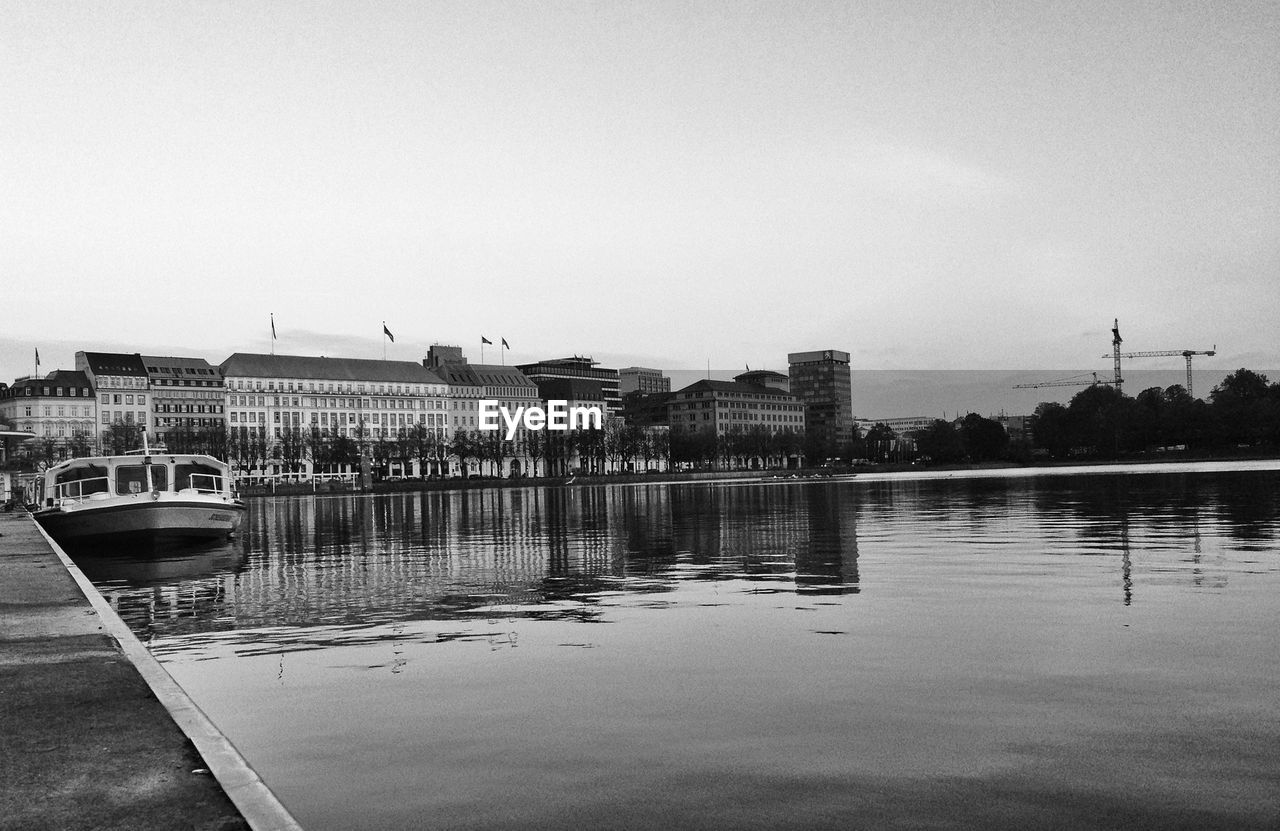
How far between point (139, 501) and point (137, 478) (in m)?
6.62

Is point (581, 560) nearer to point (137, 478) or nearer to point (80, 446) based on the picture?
point (137, 478)

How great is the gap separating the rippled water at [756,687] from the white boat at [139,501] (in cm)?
1568

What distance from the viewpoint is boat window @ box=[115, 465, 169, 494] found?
51750 millimetres

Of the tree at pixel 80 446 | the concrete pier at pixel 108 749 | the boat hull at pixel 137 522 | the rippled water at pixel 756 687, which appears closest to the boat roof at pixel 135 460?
the boat hull at pixel 137 522

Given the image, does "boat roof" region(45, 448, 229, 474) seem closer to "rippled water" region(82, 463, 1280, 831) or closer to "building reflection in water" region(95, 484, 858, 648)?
"building reflection in water" region(95, 484, 858, 648)

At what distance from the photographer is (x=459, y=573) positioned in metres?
31.2

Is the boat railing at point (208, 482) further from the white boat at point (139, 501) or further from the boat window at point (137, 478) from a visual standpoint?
the boat window at point (137, 478)

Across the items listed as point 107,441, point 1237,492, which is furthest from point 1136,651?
point 107,441

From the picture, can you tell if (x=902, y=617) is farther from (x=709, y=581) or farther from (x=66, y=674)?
(x=66, y=674)

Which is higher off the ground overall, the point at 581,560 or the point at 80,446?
the point at 80,446

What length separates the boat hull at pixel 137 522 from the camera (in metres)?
46.4

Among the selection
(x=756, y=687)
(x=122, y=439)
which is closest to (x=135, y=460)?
(x=756, y=687)

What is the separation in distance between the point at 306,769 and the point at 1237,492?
7230 cm

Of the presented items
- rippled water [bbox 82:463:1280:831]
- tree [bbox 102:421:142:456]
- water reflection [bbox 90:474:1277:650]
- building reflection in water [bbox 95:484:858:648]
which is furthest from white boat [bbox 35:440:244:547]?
tree [bbox 102:421:142:456]
